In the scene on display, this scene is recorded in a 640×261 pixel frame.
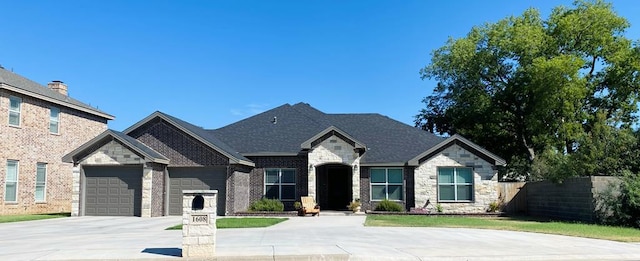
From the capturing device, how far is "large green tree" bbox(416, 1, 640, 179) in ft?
116

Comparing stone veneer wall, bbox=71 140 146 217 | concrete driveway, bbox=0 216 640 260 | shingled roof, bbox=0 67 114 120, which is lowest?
concrete driveway, bbox=0 216 640 260

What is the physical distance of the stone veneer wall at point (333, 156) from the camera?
26.0 metres

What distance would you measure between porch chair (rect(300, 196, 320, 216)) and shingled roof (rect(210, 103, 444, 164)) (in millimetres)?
3118

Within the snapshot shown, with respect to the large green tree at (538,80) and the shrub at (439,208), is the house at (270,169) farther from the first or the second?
the large green tree at (538,80)

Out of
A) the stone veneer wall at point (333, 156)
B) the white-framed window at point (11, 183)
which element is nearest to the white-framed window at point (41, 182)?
the white-framed window at point (11, 183)

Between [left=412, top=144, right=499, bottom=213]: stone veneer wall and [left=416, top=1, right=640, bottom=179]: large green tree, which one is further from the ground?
[left=416, top=1, right=640, bottom=179]: large green tree

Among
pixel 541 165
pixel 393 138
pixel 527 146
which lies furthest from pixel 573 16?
pixel 393 138

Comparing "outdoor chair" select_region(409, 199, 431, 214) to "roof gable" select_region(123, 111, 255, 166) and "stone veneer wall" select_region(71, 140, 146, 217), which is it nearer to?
"roof gable" select_region(123, 111, 255, 166)

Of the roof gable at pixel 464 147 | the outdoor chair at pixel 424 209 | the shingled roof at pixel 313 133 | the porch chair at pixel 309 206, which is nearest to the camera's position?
the porch chair at pixel 309 206

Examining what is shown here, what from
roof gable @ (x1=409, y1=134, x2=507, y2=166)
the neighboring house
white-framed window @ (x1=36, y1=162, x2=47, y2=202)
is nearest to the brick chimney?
the neighboring house

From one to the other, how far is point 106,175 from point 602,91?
33.5m

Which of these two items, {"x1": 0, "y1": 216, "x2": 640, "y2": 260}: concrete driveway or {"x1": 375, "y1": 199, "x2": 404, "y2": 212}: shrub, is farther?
{"x1": 375, "y1": 199, "x2": 404, "y2": 212}: shrub

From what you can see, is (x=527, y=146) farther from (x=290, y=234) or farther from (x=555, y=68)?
(x=290, y=234)

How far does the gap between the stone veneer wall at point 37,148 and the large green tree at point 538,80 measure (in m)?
27.4
